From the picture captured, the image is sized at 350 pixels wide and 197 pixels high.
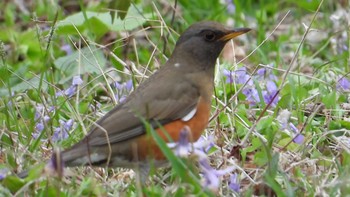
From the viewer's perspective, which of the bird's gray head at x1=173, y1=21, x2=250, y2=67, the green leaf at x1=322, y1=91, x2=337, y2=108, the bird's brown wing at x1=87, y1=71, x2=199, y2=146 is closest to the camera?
the bird's brown wing at x1=87, y1=71, x2=199, y2=146

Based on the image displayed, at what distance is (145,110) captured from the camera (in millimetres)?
4906

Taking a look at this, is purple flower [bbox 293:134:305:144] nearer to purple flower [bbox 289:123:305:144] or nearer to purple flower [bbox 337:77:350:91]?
purple flower [bbox 289:123:305:144]

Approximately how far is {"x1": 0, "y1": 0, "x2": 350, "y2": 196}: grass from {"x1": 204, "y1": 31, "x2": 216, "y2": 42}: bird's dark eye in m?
0.32

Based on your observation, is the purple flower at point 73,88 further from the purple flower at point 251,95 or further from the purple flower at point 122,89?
the purple flower at point 251,95

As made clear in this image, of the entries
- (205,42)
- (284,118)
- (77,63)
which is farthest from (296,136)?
(77,63)

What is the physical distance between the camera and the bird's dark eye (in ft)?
17.6

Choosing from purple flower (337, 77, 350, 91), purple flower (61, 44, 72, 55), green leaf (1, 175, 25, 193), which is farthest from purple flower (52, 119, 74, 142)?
purple flower (61, 44, 72, 55)

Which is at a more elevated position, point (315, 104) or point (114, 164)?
point (114, 164)

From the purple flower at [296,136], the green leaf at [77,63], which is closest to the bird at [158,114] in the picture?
the purple flower at [296,136]

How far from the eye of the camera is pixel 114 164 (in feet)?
15.9

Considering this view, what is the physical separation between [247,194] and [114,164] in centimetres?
72

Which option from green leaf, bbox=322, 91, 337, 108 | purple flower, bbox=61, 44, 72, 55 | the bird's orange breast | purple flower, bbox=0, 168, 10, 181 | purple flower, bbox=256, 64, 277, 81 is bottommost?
purple flower, bbox=61, 44, 72, 55

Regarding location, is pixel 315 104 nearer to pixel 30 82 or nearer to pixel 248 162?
pixel 248 162

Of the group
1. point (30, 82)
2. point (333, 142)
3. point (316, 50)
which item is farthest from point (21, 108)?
point (316, 50)
